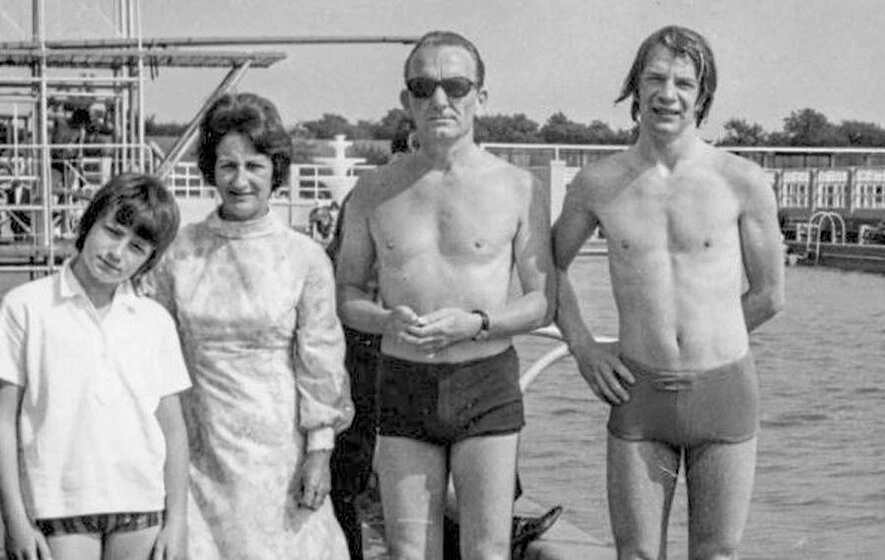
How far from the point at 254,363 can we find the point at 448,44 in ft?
3.14

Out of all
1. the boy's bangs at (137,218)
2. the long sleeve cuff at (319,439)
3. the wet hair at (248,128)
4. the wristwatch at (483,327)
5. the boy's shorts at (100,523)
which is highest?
the wet hair at (248,128)

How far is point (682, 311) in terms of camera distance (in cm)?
398

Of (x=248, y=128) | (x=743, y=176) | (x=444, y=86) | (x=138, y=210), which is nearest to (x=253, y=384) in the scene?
(x=138, y=210)

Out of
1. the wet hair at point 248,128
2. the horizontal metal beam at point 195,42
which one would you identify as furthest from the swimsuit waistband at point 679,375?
the horizontal metal beam at point 195,42

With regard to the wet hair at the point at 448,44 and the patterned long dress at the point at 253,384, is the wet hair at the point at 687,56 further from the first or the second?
the patterned long dress at the point at 253,384

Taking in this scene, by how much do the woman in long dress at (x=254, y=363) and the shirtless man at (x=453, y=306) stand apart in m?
0.18

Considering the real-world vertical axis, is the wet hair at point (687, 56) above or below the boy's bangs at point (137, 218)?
above

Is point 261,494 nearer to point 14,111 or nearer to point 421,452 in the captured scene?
point 421,452

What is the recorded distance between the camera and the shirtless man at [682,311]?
396 cm

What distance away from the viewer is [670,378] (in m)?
3.96

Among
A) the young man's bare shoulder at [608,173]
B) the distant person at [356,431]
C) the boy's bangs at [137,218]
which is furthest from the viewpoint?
the distant person at [356,431]

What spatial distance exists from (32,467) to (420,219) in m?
1.17

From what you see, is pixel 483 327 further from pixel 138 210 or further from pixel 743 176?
pixel 138 210

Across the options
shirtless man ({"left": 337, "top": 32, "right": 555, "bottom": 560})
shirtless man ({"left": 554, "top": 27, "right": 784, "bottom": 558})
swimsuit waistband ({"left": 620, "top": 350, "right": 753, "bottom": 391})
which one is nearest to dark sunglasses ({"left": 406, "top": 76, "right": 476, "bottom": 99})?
shirtless man ({"left": 337, "top": 32, "right": 555, "bottom": 560})
